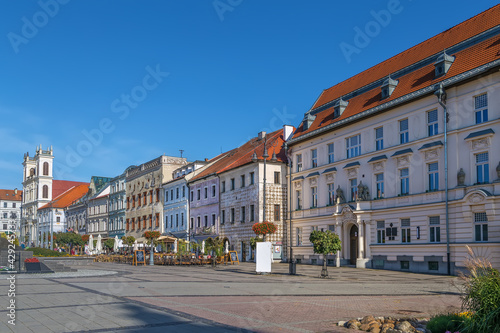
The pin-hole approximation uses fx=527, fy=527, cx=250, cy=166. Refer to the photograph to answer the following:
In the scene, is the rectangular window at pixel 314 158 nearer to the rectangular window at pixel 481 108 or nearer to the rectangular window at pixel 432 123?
the rectangular window at pixel 432 123

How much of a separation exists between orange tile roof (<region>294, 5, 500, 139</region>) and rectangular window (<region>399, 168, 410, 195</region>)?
495 centimetres

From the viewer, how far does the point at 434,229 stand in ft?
101

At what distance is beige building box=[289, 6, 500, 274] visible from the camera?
28.0 metres

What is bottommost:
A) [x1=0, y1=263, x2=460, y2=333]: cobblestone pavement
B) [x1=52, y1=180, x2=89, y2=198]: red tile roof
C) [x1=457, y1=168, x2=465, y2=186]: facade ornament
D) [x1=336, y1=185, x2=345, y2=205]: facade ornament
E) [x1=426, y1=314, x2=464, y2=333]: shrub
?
[x1=0, y1=263, x2=460, y2=333]: cobblestone pavement

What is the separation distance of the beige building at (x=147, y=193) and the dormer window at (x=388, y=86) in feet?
122

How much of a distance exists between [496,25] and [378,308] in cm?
2243

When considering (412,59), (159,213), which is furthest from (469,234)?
(159,213)

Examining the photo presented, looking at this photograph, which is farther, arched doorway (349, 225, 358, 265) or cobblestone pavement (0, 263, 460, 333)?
arched doorway (349, 225, 358, 265)

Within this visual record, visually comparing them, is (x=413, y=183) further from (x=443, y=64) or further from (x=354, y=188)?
(x=443, y=64)

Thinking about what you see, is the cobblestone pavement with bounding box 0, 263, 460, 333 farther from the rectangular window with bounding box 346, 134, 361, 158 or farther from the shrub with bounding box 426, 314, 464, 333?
the rectangular window with bounding box 346, 134, 361, 158

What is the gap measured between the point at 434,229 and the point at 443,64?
31.9 ft

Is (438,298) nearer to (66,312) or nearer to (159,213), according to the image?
(66,312)

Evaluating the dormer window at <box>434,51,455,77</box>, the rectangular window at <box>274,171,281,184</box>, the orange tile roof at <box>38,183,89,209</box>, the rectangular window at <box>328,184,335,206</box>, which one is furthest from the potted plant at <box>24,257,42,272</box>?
the orange tile roof at <box>38,183,89,209</box>

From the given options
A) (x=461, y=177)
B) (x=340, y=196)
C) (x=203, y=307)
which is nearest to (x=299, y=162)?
(x=340, y=196)
